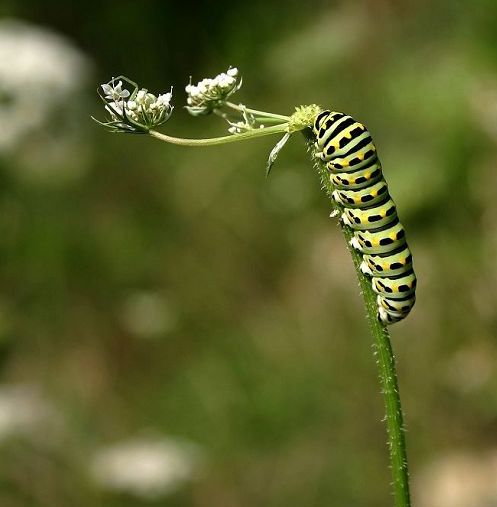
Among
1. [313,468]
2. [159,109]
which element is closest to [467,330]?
[313,468]

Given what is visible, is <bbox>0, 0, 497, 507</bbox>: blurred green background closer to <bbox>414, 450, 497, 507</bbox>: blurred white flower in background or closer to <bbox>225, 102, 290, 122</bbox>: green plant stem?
<bbox>414, 450, 497, 507</bbox>: blurred white flower in background

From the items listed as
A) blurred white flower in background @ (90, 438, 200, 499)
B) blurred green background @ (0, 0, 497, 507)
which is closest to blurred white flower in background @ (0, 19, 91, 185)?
blurred green background @ (0, 0, 497, 507)

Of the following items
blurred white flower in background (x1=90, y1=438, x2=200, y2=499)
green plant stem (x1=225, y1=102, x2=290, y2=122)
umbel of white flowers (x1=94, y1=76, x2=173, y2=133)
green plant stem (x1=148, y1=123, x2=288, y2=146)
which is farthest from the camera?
blurred white flower in background (x1=90, y1=438, x2=200, y2=499)

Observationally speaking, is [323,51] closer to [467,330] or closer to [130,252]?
[130,252]

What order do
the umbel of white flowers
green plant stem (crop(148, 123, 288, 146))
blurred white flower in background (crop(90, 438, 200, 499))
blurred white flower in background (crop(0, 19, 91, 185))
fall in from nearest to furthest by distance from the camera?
1. green plant stem (crop(148, 123, 288, 146))
2. the umbel of white flowers
3. blurred white flower in background (crop(90, 438, 200, 499))
4. blurred white flower in background (crop(0, 19, 91, 185))

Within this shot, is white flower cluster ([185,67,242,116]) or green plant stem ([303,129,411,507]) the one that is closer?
green plant stem ([303,129,411,507])

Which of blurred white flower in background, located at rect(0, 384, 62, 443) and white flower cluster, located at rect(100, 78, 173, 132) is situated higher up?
blurred white flower in background, located at rect(0, 384, 62, 443)
